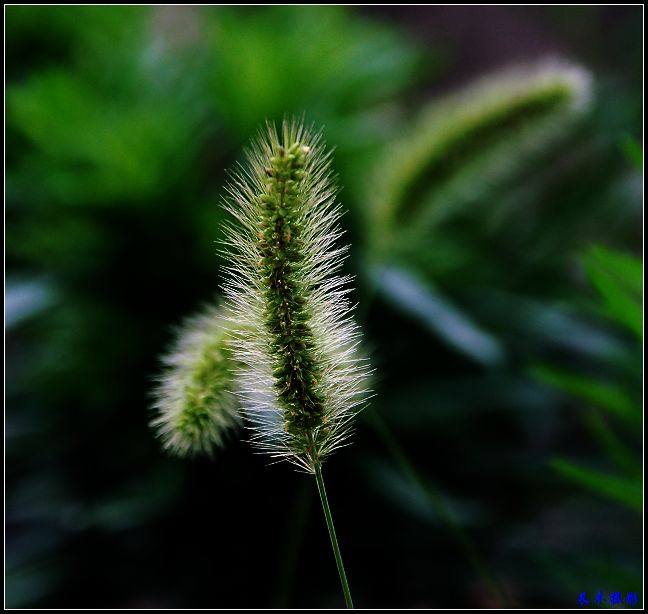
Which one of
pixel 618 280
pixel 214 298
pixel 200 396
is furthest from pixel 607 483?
pixel 214 298

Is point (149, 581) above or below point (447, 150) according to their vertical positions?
below

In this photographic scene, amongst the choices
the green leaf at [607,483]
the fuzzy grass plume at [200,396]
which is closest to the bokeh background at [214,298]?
the green leaf at [607,483]

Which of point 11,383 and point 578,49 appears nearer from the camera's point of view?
point 11,383

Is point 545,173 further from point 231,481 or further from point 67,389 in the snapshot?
point 67,389

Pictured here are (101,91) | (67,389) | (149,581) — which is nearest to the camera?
(149,581)

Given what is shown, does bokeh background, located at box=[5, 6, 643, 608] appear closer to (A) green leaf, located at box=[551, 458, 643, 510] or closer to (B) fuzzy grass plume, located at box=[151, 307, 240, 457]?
(A) green leaf, located at box=[551, 458, 643, 510]

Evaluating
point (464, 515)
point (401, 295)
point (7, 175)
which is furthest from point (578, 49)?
point (7, 175)
